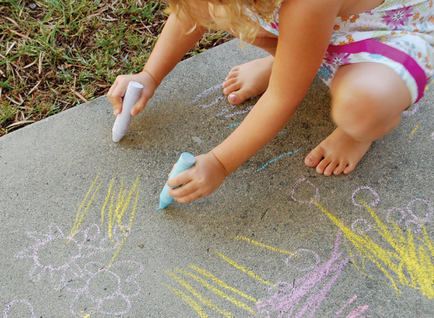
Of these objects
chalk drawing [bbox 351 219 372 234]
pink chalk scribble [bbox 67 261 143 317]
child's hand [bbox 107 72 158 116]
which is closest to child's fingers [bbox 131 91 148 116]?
child's hand [bbox 107 72 158 116]

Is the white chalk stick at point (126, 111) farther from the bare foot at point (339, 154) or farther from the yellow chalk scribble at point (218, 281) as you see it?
the bare foot at point (339, 154)

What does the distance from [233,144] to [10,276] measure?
2.51 ft

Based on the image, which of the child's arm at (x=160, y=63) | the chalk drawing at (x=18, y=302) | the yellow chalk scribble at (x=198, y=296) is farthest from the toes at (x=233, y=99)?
the chalk drawing at (x=18, y=302)

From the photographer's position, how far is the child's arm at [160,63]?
4.35 ft

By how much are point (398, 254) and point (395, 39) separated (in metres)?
0.62

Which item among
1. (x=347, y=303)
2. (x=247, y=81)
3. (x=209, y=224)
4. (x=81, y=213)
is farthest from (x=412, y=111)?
(x=81, y=213)

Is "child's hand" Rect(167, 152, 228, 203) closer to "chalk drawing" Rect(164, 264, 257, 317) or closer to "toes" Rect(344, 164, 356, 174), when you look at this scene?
"chalk drawing" Rect(164, 264, 257, 317)

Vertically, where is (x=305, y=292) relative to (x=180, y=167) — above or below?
below

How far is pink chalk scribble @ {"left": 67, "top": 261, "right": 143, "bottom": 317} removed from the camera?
1.07 meters

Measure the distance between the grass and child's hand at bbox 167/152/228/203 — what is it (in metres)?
0.61

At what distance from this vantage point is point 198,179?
1091mm

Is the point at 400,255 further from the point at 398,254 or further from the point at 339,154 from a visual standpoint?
the point at 339,154

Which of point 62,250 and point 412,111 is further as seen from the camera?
point 412,111

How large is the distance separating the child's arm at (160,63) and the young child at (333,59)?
0.13 meters
